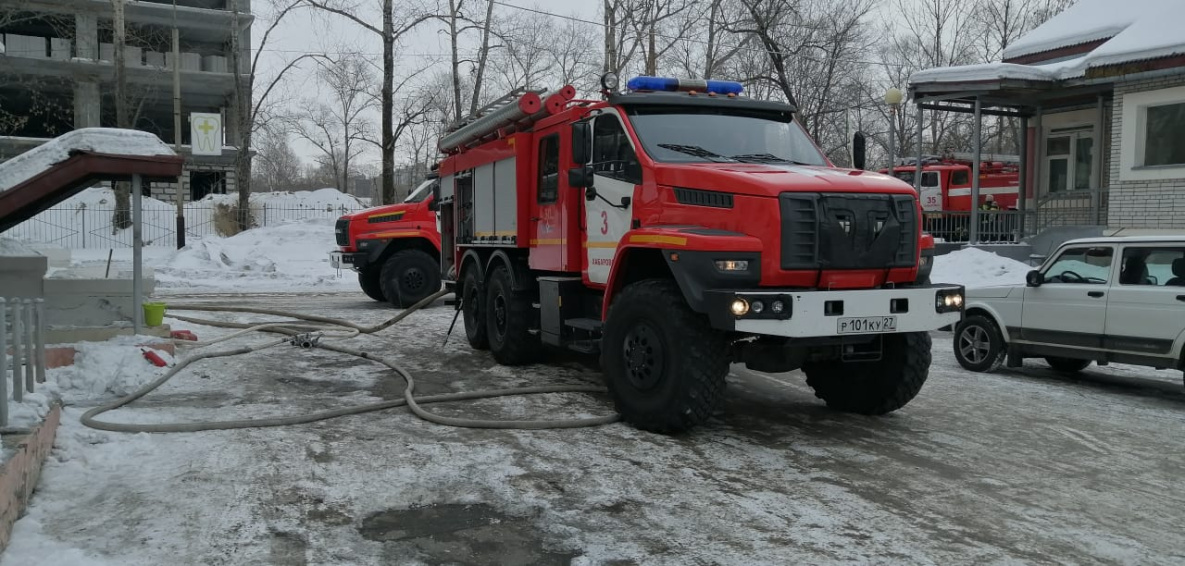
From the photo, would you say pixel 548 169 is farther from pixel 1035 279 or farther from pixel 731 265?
pixel 1035 279

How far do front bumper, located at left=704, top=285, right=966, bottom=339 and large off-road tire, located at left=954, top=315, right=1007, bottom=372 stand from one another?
12.5 feet

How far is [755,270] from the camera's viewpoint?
599cm

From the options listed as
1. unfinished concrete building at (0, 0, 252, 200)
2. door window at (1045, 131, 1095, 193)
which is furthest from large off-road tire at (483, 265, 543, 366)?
unfinished concrete building at (0, 0, 252, 200)

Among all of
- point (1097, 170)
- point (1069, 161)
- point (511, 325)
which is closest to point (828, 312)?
point (511, 325)

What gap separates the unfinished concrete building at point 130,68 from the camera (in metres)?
44.9

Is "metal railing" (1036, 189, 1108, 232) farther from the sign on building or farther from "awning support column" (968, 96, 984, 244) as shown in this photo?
the sign on building

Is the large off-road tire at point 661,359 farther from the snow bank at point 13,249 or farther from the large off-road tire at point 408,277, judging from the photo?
the large off-road tire at point 408,277

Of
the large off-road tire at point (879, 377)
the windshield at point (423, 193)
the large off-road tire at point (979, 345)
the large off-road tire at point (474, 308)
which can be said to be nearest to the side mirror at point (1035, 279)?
the large off-road tire at point (979, 345)

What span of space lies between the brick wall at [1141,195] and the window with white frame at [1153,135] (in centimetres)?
10

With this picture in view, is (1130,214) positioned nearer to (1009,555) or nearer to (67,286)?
(1009,555)

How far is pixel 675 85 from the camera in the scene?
316 inches

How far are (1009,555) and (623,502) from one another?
2.02 m

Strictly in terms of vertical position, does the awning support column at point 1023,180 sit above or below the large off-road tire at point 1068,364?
above

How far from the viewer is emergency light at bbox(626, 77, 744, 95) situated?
7922 millimetres
